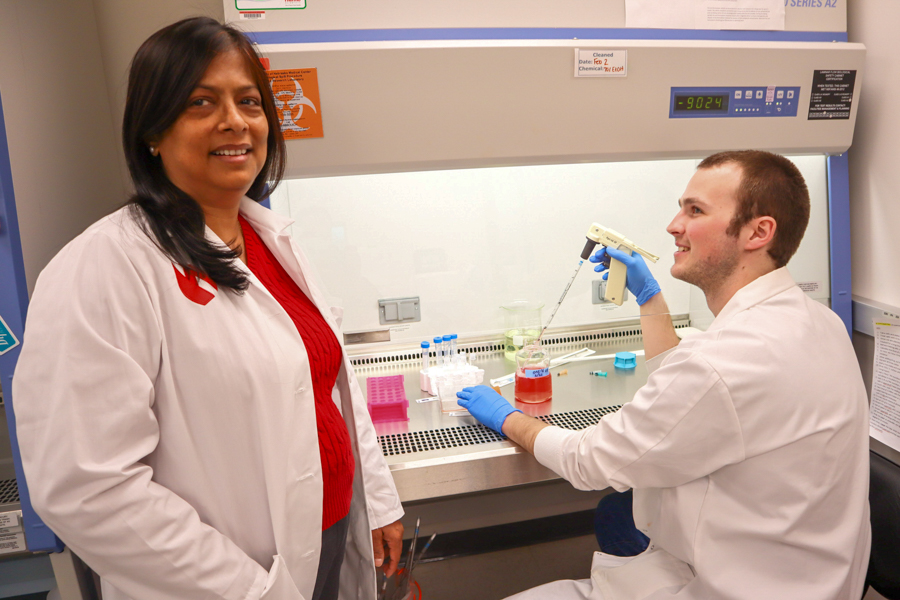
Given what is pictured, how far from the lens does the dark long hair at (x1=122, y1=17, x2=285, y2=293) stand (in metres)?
0.85

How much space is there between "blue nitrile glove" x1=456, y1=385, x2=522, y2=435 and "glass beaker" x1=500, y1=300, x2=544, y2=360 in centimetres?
40

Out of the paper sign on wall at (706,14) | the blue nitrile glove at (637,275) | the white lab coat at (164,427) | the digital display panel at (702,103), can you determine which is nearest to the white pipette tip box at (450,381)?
the blue nitrile glove at (637,275)

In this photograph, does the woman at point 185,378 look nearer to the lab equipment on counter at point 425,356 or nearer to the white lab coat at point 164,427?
the white lab coat at point 164,427

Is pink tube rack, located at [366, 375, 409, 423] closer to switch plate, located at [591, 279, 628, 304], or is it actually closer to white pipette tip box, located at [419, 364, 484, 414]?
white pipette tip box, located at [419, 364, 484, 414]

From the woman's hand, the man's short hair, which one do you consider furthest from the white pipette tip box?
the man's short hair

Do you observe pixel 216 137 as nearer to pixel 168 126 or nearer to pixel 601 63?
pixel 168 126

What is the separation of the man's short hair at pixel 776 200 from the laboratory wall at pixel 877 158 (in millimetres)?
794

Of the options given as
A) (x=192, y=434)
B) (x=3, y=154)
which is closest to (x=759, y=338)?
(x=192, y=434)

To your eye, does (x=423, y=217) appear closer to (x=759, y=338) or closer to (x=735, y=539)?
(x=759, y=338)

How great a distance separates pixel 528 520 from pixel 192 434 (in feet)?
5.68

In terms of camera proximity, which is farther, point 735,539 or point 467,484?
point 467,484

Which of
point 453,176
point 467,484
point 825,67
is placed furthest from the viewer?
point 453,176

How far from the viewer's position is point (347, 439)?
3.52 feet

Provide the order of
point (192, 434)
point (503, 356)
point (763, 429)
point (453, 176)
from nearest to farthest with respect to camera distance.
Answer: point (192, 434), point (763, 429), point (453, 176), point (503, 356)
